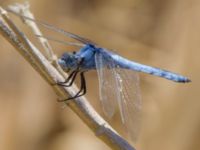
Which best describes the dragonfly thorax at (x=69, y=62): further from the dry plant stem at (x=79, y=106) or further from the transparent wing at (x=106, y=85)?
the dry plant stem at (x=79, y=106)

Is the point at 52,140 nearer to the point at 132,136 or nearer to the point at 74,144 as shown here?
the point at 74,144

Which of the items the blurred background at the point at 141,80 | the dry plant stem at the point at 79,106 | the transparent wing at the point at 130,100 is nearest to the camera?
the dry plant stem at the point at 79,106

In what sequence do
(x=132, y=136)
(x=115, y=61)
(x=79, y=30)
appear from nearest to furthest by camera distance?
(x=132, y=136), (x=115, y=61), (x=79, y=30)

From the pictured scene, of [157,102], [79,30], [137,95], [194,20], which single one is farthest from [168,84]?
[137,95]

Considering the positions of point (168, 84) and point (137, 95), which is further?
point (168, 84)

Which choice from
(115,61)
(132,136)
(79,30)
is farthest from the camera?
(79,30)

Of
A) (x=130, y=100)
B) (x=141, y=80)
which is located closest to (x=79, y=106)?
(x=130, y=100)

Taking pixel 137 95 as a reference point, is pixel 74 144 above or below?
below

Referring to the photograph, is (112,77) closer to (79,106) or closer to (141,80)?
(79,106)

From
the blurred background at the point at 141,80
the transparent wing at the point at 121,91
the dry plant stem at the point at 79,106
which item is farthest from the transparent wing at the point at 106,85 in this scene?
the blurred background at the point at 141,80
